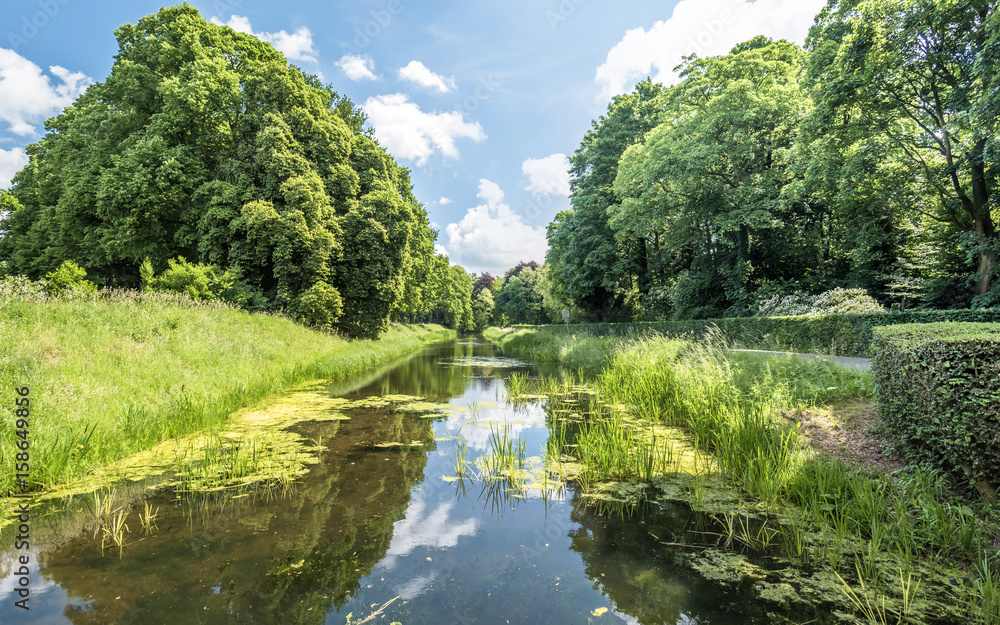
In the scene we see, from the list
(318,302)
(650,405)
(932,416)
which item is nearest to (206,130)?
(318,302)

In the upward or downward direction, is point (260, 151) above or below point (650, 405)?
above

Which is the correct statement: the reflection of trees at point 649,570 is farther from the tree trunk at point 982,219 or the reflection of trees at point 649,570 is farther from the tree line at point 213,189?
the tree line at point 213,189

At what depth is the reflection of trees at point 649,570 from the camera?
8.21ft

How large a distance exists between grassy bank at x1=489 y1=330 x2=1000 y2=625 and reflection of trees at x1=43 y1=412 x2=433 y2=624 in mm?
2527

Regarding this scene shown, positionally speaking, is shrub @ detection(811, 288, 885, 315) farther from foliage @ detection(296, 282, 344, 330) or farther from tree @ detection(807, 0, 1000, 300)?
foliage @ detection(296, 282, 344, 330)

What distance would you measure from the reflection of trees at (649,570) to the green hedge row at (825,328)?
6310 mm

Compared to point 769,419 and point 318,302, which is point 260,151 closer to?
point 318,302

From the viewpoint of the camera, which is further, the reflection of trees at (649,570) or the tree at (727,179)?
the tree at (727,179)

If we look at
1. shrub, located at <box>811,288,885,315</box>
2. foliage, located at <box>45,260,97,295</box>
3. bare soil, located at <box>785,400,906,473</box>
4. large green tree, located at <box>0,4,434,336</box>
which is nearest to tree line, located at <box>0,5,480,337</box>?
large green tree, located at <box>0,4,434,336</box>

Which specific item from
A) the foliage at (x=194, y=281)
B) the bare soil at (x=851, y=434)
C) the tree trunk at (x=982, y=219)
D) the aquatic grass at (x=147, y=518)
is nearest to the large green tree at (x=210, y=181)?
the foliage at (x=194, y=281)

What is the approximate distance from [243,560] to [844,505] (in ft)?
15.8

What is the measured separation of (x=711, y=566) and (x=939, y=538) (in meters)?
1.69

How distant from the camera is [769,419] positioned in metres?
4.96

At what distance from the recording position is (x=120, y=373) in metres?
6.14
